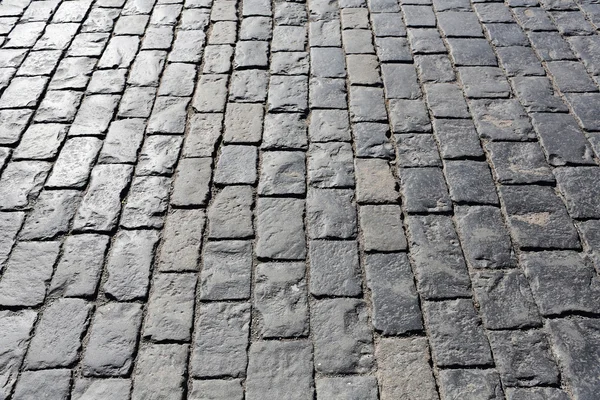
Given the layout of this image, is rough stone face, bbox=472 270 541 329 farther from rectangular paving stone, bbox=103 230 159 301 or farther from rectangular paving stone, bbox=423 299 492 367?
rectangular paving stone, bbox=103 230 159 301

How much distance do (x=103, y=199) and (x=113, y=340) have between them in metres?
1.09

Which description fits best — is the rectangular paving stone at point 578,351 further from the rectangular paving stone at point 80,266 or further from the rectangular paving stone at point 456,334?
the rectangular paving stone at point 80,266

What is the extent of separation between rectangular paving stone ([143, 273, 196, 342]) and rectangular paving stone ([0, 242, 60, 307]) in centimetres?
60

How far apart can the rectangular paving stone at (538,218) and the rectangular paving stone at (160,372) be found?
1976 millimetres

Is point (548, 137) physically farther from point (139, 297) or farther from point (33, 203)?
point (33, 203)

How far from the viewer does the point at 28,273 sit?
3787mm

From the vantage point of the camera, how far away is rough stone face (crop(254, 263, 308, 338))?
3494mm

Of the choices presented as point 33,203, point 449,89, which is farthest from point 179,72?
point 449,89

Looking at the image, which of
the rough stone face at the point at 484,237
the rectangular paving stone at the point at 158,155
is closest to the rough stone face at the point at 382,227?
the rough stone face at the point at 484,237

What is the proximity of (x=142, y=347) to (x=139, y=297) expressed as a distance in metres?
0.32

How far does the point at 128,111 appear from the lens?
4941 mm

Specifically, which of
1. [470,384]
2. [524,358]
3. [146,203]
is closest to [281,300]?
[470,384]

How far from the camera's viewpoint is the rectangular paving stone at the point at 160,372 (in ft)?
10.6

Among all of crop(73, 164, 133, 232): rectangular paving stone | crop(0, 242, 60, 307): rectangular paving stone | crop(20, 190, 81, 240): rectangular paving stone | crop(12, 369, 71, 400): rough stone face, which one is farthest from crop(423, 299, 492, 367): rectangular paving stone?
crop(20, 190, 81, 240): rectangular paving stone
